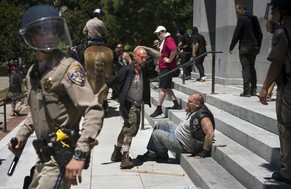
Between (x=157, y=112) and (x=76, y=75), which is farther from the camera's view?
(x=157, y=112)

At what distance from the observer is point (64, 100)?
10.3 feet

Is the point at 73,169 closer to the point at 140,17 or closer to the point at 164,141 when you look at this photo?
the point at 164,141

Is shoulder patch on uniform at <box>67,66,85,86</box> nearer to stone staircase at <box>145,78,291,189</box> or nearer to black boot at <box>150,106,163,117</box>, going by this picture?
stone staircase at <box>145,78,291,189</box>

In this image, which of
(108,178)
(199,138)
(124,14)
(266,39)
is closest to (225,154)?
(199,138)

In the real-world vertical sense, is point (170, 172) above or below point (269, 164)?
below

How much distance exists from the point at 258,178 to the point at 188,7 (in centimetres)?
3756

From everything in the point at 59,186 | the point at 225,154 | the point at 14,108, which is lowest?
the point at 14,108

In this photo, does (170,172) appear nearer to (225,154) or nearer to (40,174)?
(225,154)

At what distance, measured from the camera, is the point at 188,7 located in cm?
4112

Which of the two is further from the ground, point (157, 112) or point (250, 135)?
point (250, 135)

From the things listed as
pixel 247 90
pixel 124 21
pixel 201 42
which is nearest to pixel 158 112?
pixel 247 90

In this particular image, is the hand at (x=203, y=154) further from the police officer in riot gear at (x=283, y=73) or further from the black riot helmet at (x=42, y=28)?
the black riot helmet at (x=42, y=28)

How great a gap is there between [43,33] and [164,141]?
13.0 feet

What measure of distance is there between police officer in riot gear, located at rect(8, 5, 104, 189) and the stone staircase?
2.13 m
